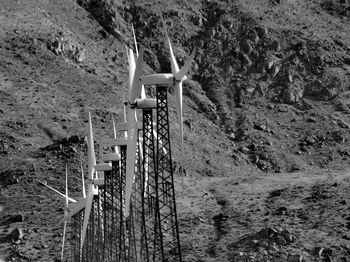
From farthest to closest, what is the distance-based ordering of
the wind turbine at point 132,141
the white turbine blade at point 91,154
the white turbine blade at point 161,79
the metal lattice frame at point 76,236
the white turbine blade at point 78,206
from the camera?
the metal lattice frame at point 76,236
the white turbine blade at point 78,206
the white turbine blade at point 91,154
the wind turbine at point 132,141
the white turbine blade at point 161,79

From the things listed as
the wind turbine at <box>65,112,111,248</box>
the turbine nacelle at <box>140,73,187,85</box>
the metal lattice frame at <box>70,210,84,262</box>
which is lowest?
the metal lattice frame at <box>70,210,84,262</box>

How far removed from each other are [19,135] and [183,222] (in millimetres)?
34343

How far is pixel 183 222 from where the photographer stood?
10944 centimetres

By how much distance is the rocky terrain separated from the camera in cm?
10481

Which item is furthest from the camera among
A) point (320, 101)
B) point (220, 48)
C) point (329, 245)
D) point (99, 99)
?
point (220, 48)

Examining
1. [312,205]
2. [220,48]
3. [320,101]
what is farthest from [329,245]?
[220,48]

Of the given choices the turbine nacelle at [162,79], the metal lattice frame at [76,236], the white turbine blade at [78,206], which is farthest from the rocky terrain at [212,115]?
the turbine nacelle at [162,79]

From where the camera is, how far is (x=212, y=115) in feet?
Result: 542

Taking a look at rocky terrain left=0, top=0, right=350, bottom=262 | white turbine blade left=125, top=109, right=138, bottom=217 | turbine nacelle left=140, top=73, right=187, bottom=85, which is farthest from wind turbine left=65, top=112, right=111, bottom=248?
rocky terrain left=0, top=0, right=350, bottom=262

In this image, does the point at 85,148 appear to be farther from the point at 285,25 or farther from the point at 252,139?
Result: the point at 285,25

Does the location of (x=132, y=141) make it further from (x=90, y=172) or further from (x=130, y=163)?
(x=90, y=172)

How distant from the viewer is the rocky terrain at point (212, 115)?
10481 centimetres

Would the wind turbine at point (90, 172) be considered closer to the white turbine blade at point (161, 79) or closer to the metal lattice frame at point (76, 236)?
the metal lattice frame at point (76, 236)

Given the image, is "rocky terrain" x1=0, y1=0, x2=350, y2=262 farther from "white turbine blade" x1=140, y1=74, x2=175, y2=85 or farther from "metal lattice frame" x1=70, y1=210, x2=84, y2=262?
"white turbine blade" x1=140, y1=74, x2=175, y2=85
